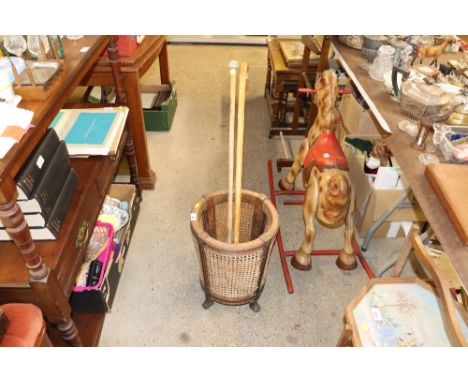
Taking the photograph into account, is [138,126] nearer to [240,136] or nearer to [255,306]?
[240,136]

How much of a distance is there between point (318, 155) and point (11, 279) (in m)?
1.40

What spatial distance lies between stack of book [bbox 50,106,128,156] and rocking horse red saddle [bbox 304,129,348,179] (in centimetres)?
99

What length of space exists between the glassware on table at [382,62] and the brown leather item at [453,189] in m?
Answer: 0.79

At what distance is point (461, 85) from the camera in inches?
Answer: 72.6

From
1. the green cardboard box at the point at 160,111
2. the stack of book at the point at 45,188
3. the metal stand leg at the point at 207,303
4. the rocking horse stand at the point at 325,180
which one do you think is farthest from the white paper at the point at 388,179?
the green cardboard box at the point at 160,111

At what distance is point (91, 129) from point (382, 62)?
4.89 ft

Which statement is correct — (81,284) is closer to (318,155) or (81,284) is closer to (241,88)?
(241,88)

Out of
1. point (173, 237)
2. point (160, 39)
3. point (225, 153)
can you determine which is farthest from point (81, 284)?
point (160, 39)

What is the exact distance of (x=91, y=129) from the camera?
1.93m

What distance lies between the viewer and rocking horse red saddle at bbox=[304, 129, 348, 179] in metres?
1.89

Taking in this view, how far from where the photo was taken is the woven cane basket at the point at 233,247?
1622mm

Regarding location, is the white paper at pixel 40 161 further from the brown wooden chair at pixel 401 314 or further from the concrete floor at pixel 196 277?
the brown wooden chair at pixel 401 314

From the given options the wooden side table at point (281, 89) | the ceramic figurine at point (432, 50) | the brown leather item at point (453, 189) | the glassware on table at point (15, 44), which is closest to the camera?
the brown leather item at point (453, 189)

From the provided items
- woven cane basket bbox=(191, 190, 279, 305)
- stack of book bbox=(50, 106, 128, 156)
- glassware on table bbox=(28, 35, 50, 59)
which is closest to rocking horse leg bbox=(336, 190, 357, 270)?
woven cane basket bbox=(191, 190, 279, 305)
